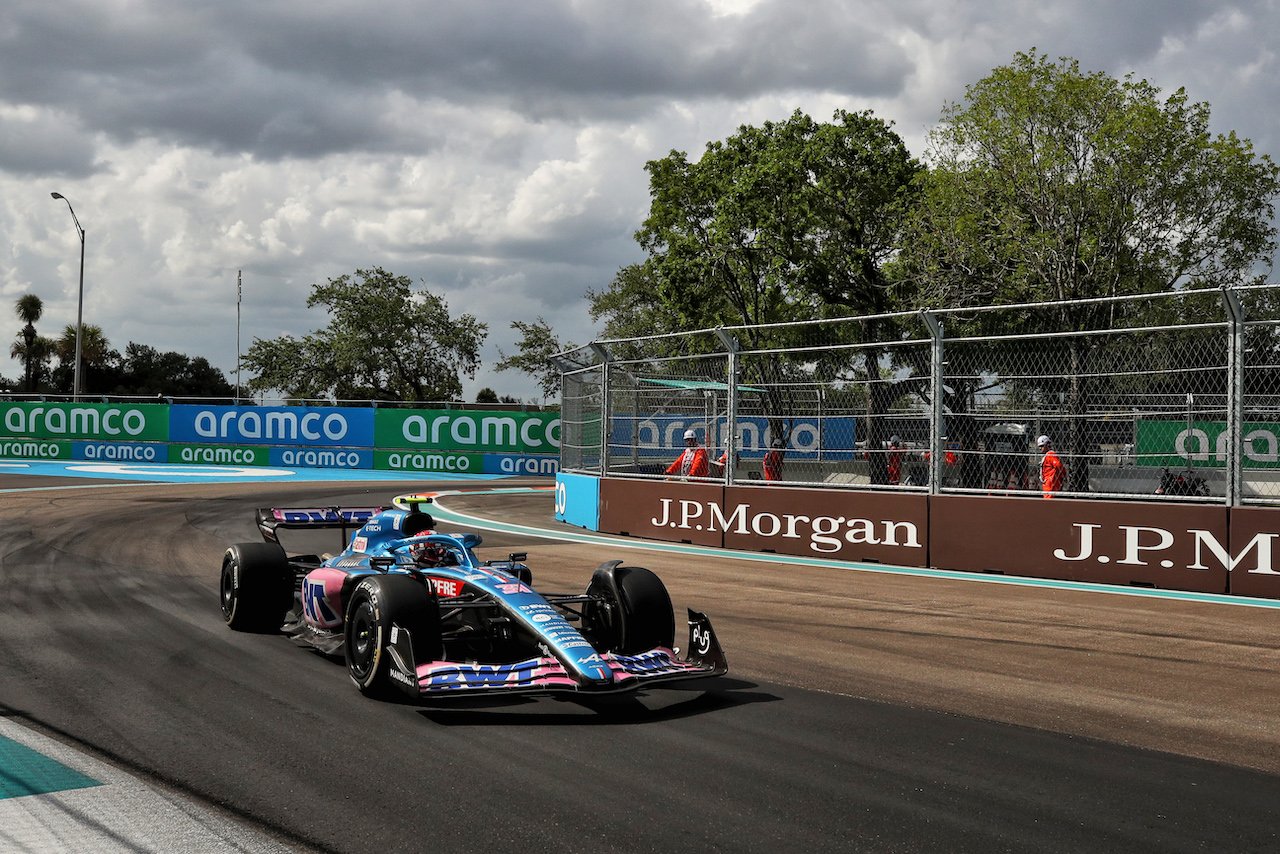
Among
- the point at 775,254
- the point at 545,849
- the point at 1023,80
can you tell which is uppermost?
the point at 1023,80

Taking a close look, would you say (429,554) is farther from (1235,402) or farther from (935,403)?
(1235,402)

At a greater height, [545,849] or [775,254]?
[775,254]

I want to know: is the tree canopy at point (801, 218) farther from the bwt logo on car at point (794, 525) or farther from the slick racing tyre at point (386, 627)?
the slick racing tyre at point (386, 627)

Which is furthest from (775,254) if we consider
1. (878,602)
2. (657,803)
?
(657,803)

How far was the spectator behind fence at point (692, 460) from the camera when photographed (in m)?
13.2

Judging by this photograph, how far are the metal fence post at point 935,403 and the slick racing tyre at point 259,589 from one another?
6.67 m

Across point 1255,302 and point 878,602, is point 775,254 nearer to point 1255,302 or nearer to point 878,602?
point 1255,302

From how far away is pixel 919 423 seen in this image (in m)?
10.9

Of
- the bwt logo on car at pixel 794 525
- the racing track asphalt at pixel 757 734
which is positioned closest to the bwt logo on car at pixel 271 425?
the bwt logo on car at pixel 794 525

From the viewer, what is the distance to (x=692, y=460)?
43.8 ft

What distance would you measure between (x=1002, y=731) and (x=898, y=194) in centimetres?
2535

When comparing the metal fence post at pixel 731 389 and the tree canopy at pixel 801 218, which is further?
the tree canopy at pixel 801 218

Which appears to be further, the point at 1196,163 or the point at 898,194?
the point at 898,194

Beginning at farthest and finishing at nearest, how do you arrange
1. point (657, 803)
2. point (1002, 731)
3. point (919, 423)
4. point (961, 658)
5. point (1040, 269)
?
point (1040, 269) < point (919, 423) < point (961, 658) < point (1002, 731) < point (657, 803)
